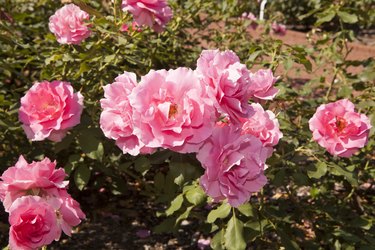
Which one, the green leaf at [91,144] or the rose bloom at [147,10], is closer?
the green leaf at [91,144]

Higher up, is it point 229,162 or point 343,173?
point 229,162

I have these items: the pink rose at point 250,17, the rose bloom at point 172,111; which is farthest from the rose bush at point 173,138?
the pink rose at point 250,17

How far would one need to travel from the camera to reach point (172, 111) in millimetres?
1080

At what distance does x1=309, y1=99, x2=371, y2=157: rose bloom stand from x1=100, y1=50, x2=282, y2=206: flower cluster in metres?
0.62

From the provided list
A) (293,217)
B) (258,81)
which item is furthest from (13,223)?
(293,217)

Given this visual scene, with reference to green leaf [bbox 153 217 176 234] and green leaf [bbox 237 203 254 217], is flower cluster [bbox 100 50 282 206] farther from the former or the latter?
green leaf [bbox 153 217 176 234]

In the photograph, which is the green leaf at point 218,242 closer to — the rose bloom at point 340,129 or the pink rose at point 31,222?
the rose bloom at point 340,129

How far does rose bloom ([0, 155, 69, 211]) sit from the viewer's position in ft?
4.06

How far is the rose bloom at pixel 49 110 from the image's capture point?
1.44 metres

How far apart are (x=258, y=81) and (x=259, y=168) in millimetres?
324

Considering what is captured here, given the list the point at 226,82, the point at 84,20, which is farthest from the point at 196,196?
the point at 84,20

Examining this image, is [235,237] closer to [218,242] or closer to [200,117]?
[218,242]

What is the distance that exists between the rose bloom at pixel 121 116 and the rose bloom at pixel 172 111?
0.23ft

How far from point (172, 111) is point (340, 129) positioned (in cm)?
88
